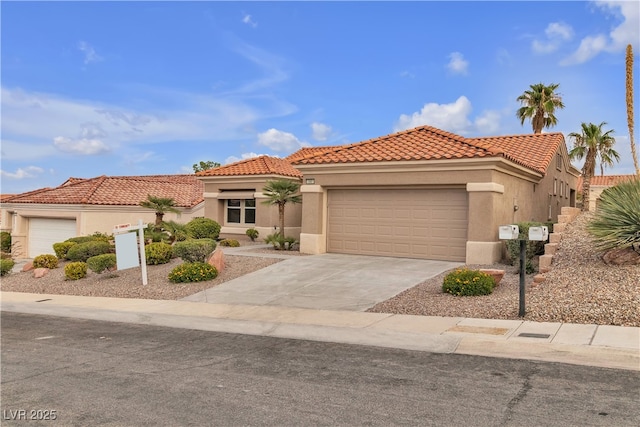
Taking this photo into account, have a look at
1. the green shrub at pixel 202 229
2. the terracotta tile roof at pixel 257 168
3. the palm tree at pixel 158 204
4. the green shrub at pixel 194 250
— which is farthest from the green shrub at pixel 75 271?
the terracotta tile roof at pixel 257 168

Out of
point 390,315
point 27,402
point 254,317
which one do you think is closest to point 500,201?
point 390,315

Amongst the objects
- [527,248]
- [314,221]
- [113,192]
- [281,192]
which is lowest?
[527,248]

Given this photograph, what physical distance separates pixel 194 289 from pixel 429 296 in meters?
6.70

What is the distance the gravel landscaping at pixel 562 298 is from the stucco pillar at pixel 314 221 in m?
6.81

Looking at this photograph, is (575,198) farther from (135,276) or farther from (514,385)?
(514,385)

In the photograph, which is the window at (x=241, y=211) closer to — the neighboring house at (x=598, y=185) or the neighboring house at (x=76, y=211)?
the neighboring house at (x=76, y=211)

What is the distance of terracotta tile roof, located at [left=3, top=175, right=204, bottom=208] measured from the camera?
29266 mm

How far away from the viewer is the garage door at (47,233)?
1141 inches

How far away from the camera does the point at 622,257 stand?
1163 centimetres

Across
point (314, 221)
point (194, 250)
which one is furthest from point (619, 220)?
point (194, 250)

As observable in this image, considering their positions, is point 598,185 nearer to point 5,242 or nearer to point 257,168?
point 257,168

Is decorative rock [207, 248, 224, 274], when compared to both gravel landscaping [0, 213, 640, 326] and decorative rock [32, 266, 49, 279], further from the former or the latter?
decorative rock [32, 266, 49, 279]

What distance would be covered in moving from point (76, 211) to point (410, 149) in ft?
62.5

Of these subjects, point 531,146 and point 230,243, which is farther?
point 531,146
